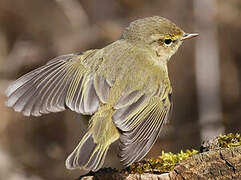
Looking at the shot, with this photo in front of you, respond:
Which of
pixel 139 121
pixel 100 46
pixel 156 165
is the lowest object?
pixel 156 165

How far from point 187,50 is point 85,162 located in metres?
5.18

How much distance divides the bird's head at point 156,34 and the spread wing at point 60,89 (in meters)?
0.54

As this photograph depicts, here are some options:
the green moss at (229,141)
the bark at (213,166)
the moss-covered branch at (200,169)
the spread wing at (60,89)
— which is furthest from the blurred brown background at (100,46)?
the bark at (213,166)

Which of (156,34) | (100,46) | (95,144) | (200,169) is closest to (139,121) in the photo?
(95,144)

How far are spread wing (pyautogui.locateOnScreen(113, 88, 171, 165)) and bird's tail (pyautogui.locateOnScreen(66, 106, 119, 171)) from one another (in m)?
0.08

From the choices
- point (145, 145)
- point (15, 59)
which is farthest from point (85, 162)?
point (15, 59)

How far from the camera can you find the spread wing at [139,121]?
4.23 metres

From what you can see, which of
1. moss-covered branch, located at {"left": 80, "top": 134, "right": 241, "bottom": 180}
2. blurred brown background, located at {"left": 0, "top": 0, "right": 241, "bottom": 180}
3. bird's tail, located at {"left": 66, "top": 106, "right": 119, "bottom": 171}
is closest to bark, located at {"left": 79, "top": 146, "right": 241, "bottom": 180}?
moss-covered branch, located at {"left": 80, "top": 134, "right": 241, "bottom": 180}

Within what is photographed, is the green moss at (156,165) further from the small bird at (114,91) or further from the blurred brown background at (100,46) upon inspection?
the blurred brown background at (100,46)

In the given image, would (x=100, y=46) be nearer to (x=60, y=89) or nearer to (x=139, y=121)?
(x=60, y=89)

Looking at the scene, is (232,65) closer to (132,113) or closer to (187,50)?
(187,50)

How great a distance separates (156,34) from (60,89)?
1.21 m

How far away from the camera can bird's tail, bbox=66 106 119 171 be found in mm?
4062

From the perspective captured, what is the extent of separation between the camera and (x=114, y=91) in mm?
4781
